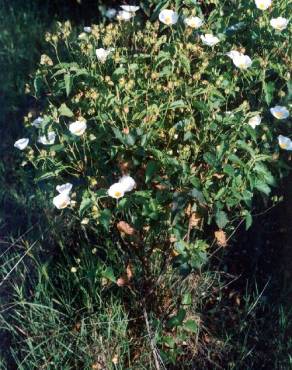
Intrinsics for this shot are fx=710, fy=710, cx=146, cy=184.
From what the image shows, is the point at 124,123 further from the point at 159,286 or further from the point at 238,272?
the point at 238,272

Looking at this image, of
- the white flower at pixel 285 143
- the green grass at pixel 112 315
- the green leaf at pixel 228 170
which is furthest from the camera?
the green grass at pixel 112 315

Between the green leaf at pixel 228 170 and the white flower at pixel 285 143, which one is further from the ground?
the green leaf at pixel 228 170

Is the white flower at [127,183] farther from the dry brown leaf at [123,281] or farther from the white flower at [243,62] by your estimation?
the white flower at [243,62]

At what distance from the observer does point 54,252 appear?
3037mm

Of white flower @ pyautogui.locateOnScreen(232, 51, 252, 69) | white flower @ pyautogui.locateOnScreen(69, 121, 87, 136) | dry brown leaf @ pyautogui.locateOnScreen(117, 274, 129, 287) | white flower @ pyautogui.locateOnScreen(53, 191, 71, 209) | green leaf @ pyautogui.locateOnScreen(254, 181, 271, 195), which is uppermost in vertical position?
white flower @ pyautogui.locateOnScreen(232, 51, 252, 69)

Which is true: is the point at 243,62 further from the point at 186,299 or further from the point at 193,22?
the point at 186,299

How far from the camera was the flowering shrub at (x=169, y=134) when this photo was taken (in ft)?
7.48

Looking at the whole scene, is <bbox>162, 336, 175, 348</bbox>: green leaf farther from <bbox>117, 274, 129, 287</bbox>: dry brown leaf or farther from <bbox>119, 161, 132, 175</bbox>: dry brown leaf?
<bbox>119, 161, 132, 175</bbox>: dry brown leaf

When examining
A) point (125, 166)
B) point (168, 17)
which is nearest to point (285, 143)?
point (125, 166)

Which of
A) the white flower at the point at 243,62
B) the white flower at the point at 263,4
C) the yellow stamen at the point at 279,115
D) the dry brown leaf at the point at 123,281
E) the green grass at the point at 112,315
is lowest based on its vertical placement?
the green grass at the point at 112,315

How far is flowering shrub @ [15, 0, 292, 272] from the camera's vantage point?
228 cm

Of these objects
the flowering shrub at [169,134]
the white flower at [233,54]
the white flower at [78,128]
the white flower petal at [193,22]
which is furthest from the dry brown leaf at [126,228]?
the white flower petal at [193,22]

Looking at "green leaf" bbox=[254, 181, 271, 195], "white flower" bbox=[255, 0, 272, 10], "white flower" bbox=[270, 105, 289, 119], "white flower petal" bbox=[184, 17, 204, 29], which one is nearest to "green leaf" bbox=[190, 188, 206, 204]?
"green leaf" bbox=[254, 181, 271, 195]

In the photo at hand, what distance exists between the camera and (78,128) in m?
2.30
